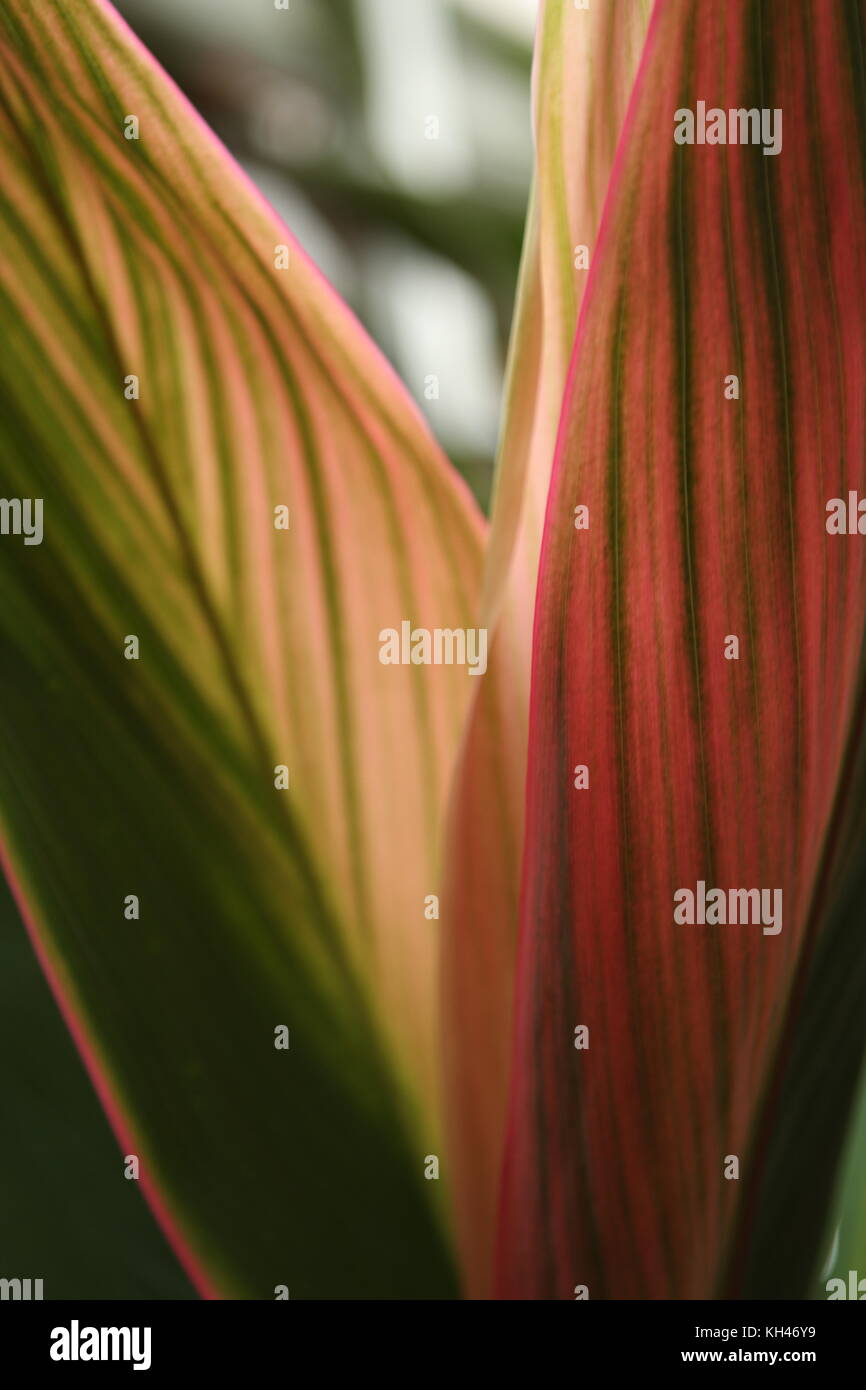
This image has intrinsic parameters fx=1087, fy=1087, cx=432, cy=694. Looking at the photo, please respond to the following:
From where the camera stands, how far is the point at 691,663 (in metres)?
0.27

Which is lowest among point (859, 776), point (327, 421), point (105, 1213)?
point (105, 1213)

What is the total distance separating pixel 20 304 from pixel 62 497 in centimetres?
5

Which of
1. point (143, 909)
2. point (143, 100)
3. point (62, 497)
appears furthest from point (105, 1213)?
point (143, 100)

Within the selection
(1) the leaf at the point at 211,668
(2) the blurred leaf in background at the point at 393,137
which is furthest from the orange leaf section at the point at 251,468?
(2) the blurred leaf in background at the point at 393,137

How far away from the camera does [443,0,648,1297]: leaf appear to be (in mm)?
289

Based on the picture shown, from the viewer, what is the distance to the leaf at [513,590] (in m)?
0.29

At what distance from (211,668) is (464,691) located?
85mm

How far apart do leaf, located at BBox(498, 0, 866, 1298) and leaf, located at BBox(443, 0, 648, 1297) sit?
0.11 ft

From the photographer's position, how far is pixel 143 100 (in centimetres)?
28

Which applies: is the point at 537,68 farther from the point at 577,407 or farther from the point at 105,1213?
the point at 105,1213
